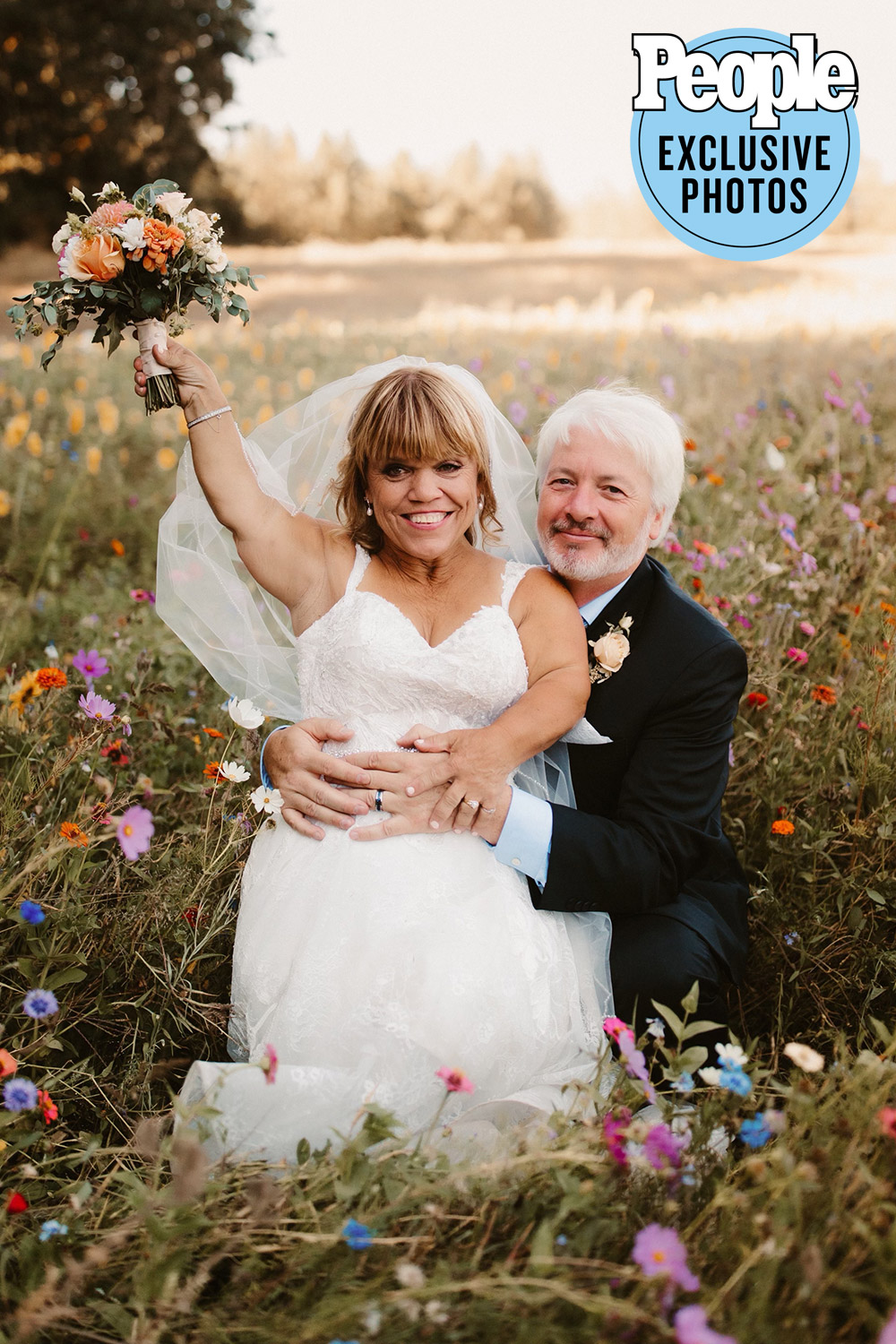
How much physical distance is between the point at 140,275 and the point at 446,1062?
200 cm

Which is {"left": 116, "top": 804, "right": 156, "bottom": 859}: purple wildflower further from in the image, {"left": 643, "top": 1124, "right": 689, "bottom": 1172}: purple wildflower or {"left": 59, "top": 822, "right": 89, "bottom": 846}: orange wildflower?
{"left": 643, "top": 1124, "right": 689, "bottom": 1172}: purple wildflower

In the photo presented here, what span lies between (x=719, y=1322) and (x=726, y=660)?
5.61ft

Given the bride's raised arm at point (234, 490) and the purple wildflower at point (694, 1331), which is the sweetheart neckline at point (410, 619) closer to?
the bride's raised arm at point (234, 490)

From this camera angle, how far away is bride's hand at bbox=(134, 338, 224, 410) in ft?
8.26

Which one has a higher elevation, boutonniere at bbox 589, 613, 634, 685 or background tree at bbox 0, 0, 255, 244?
background tree at bbox 0, 0, 255, 244

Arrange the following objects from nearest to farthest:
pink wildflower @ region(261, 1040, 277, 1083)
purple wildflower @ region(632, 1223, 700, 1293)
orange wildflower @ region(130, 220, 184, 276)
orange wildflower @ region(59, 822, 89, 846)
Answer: purple wildflower @ region(632, 1223, 700, 1293), pink wildflower @ region(261, 1040, 277, 1083), orange wildflower @ region(59, 822, 89, 846), orange wildflower @ region(130, 220, 184, 276)

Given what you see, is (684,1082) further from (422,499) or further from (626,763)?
(422,499)

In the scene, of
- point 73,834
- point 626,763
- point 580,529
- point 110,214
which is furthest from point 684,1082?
point 110,214

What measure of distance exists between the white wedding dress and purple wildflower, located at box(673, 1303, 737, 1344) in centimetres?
71

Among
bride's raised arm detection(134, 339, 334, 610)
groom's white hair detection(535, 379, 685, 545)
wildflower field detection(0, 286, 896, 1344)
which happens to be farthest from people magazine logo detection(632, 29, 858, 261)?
bride's raised arm detection(134, 339, 334, 610)

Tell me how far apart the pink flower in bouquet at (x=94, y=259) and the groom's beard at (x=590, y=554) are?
4.26 ft

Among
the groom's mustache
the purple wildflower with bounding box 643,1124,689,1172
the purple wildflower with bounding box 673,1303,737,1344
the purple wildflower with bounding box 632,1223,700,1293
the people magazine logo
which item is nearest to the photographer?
the purple wildflower with bounding box 673,1303,737,1344

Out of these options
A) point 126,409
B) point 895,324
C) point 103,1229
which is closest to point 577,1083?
point 103,1229

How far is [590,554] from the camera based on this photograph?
2.77 meters
